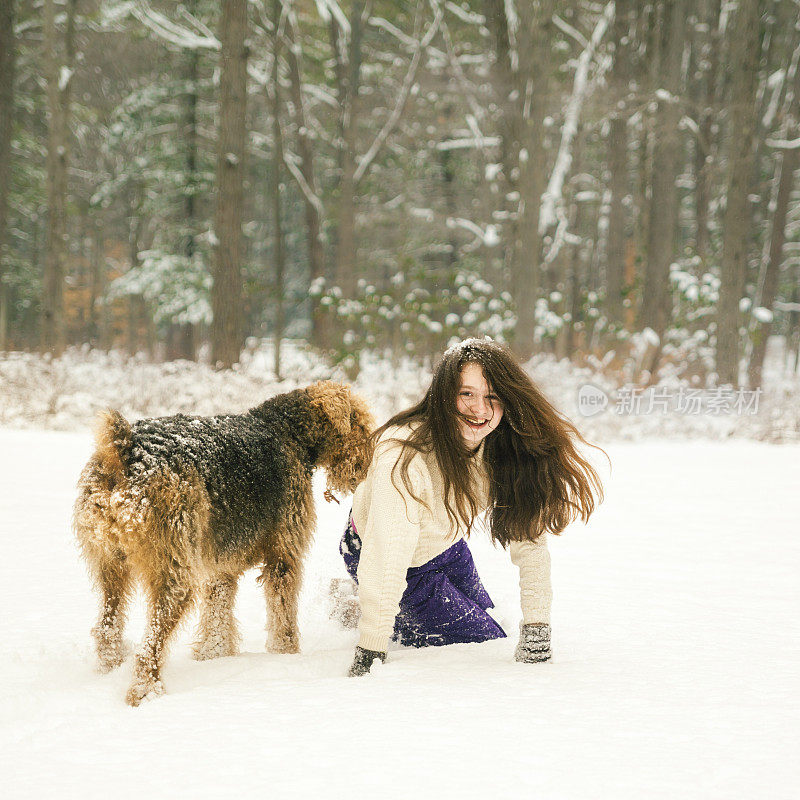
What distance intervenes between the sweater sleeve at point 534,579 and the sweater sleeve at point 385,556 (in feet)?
1.70

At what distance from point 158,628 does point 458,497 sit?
1.16 metres

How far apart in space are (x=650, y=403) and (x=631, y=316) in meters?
5.84

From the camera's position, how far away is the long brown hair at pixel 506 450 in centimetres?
276

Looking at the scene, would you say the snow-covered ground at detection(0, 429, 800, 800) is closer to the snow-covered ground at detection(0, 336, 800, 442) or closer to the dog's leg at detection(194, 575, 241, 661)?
the dog's leg at detection(194, 575, 241, 661)

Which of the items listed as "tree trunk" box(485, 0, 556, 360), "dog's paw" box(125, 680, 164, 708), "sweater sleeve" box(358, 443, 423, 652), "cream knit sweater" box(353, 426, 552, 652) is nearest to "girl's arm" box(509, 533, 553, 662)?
"cream knit sweater" box(353, 426, 552, 652)

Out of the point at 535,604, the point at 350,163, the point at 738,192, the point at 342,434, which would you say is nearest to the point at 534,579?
the point at 535,604

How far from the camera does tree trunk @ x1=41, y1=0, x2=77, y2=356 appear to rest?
12.5m

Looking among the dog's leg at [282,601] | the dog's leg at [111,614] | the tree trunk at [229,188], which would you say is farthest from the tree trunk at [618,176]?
the dog's leg at [111,614]

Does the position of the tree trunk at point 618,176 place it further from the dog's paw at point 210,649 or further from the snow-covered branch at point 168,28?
the dog's paw at point 210,649

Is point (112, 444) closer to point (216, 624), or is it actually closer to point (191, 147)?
point (216, 624)

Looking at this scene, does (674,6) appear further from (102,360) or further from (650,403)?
(102,360)

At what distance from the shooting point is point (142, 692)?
2373 mm

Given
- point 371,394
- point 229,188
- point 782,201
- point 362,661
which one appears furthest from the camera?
point 782,201
